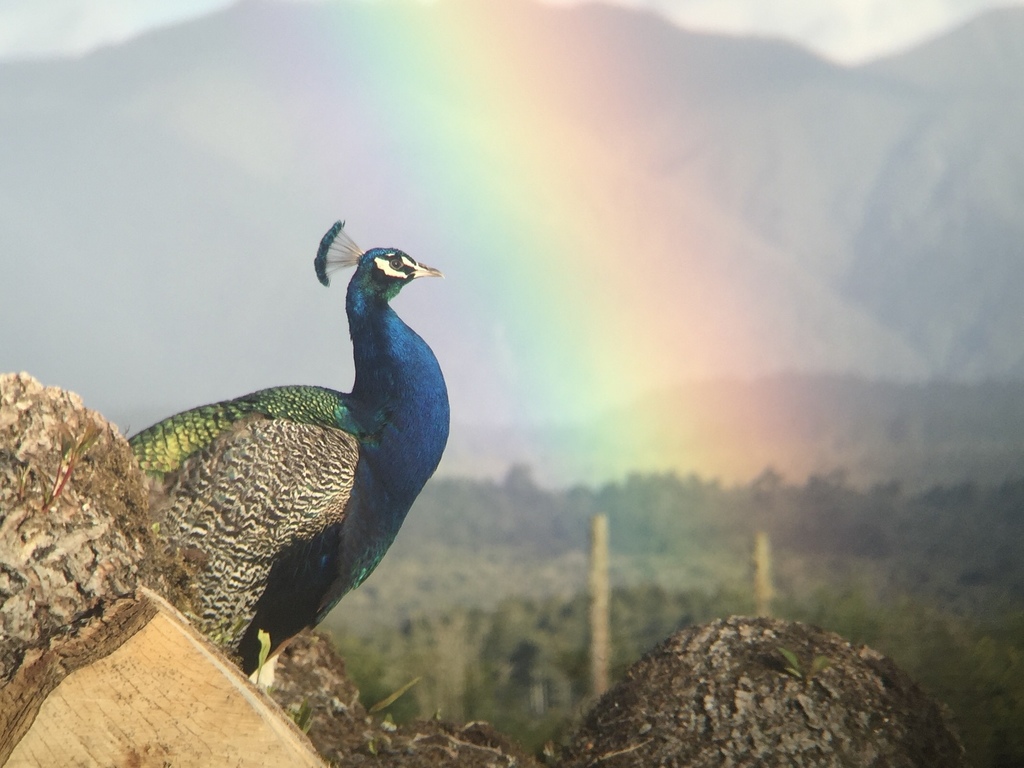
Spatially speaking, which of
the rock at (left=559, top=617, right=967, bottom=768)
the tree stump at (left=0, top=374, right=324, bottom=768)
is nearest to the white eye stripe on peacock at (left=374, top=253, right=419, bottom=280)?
the tree stump at (left=0, top=374, right=324, bottom=768)

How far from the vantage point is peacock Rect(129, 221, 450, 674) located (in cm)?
357

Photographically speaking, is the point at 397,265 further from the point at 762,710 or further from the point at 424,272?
the point at 762,710

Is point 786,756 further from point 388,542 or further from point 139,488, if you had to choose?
point 139,488

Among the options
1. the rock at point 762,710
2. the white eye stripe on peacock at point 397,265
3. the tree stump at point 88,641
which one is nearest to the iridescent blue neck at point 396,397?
the white eye stripe on peacock at point 397,265

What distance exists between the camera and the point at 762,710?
3512 mm

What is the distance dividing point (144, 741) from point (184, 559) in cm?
126

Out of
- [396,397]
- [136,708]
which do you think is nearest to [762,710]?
[396,397]

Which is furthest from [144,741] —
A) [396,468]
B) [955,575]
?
[955,575]

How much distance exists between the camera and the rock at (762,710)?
135 inches

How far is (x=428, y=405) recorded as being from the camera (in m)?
4.07

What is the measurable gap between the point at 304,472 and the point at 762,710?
1.70 metres

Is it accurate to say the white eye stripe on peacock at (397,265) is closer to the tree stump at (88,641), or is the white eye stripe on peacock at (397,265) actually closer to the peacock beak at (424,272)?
the peacock beak at (424,272)

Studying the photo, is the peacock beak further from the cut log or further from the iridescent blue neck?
the cut log

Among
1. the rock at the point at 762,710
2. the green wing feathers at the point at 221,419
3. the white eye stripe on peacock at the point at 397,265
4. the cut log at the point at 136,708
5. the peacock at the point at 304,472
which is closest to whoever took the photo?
the cut log at the point at 136,708
